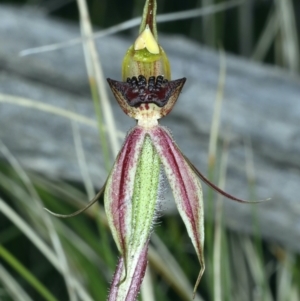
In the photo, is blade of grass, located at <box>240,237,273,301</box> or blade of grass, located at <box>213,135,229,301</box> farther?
blade of grass, located at <box>240,237,273,301</box>

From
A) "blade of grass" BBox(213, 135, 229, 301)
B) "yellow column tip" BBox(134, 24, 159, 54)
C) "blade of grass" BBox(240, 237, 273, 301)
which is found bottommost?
"blade of grass" BBox(240, 237, 273, 301)

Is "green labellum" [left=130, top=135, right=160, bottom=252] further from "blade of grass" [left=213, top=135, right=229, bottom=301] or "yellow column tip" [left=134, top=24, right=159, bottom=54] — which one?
"blade of grass" [left=213, top=135, right=229, bottom=301]

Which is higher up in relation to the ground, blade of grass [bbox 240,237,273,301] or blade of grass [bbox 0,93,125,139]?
blade of grass [bbox 0,93,125,139]

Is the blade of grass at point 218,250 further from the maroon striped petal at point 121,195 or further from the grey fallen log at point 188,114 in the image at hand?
the maroon striped petal at point 121,195

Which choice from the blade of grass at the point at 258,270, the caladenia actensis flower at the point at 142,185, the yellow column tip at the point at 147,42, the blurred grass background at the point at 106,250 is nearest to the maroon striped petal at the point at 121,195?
the caladenia actensis flower at the point at 142,185

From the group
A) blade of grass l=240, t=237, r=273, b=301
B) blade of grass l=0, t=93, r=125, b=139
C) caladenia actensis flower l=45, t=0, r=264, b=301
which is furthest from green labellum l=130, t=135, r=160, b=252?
blade of grass l=240, t=237, r=273, b=301

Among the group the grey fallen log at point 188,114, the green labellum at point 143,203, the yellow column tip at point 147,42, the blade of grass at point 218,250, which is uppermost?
the yellow column tip at point 147,42

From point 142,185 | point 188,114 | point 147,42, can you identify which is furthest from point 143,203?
point 188,114
